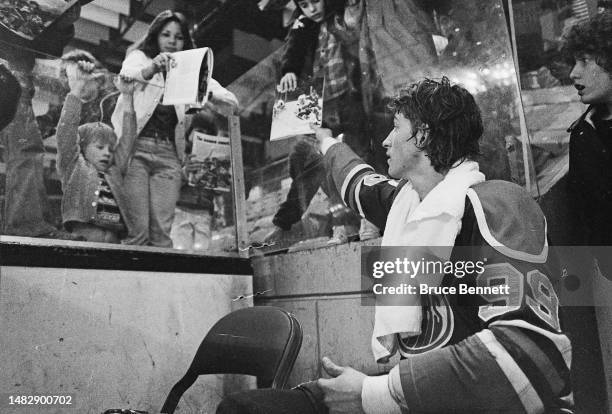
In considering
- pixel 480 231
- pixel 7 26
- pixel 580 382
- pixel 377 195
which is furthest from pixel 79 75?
pixel 580 382

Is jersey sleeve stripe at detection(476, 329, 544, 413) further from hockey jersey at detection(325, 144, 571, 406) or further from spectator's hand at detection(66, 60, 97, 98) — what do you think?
spectator's hand at detection(66, 60, 97, 98)

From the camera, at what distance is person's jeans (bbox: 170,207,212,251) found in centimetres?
201

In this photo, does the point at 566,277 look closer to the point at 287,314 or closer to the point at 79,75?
the point at 287,314

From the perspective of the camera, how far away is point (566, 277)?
1413 millimetres

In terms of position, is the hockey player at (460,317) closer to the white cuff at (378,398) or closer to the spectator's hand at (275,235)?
the white cuff at (378,398)

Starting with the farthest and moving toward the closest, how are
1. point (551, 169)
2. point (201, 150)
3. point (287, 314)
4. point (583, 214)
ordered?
point (201, 150), point (551, 169), point (583, 214), point (287, 314)

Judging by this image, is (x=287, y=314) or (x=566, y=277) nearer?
(x=287, y=314)

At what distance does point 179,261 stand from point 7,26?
123 cm

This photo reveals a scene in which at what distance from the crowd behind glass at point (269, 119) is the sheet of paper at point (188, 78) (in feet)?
0.18

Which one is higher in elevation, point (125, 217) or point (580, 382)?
point (125, 217)

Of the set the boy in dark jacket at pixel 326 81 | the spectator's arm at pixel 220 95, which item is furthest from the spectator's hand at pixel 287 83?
the spectator's arm at pixel 220 95

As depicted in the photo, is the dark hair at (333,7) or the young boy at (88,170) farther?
the dark hair at (333,7)

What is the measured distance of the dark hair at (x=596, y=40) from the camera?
1358 millimetres

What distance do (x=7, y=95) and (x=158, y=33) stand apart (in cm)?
110
